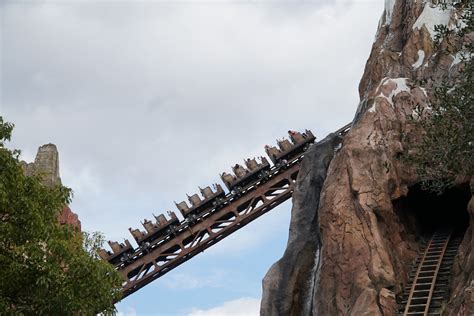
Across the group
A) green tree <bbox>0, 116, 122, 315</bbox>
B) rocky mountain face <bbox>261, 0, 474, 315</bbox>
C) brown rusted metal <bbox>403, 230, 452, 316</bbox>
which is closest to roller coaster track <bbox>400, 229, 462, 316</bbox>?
brown rusted metal <bbox>403, 230, 452, 316</bbox>

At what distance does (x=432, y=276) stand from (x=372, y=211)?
103 inches

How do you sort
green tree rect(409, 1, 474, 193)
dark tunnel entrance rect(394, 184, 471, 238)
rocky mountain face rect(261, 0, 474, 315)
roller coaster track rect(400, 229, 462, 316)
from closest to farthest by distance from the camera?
green tree rect(409, 1, 474, 193), roller coaster track rect(400, 229, 462, 316), rocky mountain face rect(261, 0, 474, 315), dark tunnel entrance rect(394, 184, 471, 238)

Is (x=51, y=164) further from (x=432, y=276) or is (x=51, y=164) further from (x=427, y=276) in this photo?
(x=432, y=276)

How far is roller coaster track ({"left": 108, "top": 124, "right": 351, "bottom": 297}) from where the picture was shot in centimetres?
3544

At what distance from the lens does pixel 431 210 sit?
28.7 m

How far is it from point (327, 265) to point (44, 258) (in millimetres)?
10206

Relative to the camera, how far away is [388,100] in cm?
2841

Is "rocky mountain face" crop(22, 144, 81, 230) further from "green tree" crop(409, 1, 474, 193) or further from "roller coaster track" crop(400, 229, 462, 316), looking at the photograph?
"green tree" crop(409, 1, 474, 193)

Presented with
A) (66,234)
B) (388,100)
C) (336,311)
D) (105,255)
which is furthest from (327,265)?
(105,255)

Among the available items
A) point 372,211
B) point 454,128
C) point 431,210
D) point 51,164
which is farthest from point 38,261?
point 51,164

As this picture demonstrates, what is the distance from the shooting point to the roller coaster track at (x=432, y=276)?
77.4 ft

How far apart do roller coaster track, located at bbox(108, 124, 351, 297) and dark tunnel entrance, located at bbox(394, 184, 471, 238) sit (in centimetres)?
808

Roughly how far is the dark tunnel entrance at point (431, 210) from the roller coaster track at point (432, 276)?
0.54 metres

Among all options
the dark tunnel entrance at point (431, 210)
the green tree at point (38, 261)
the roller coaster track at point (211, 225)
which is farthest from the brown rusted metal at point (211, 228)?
the green tree at point (38, 261)
